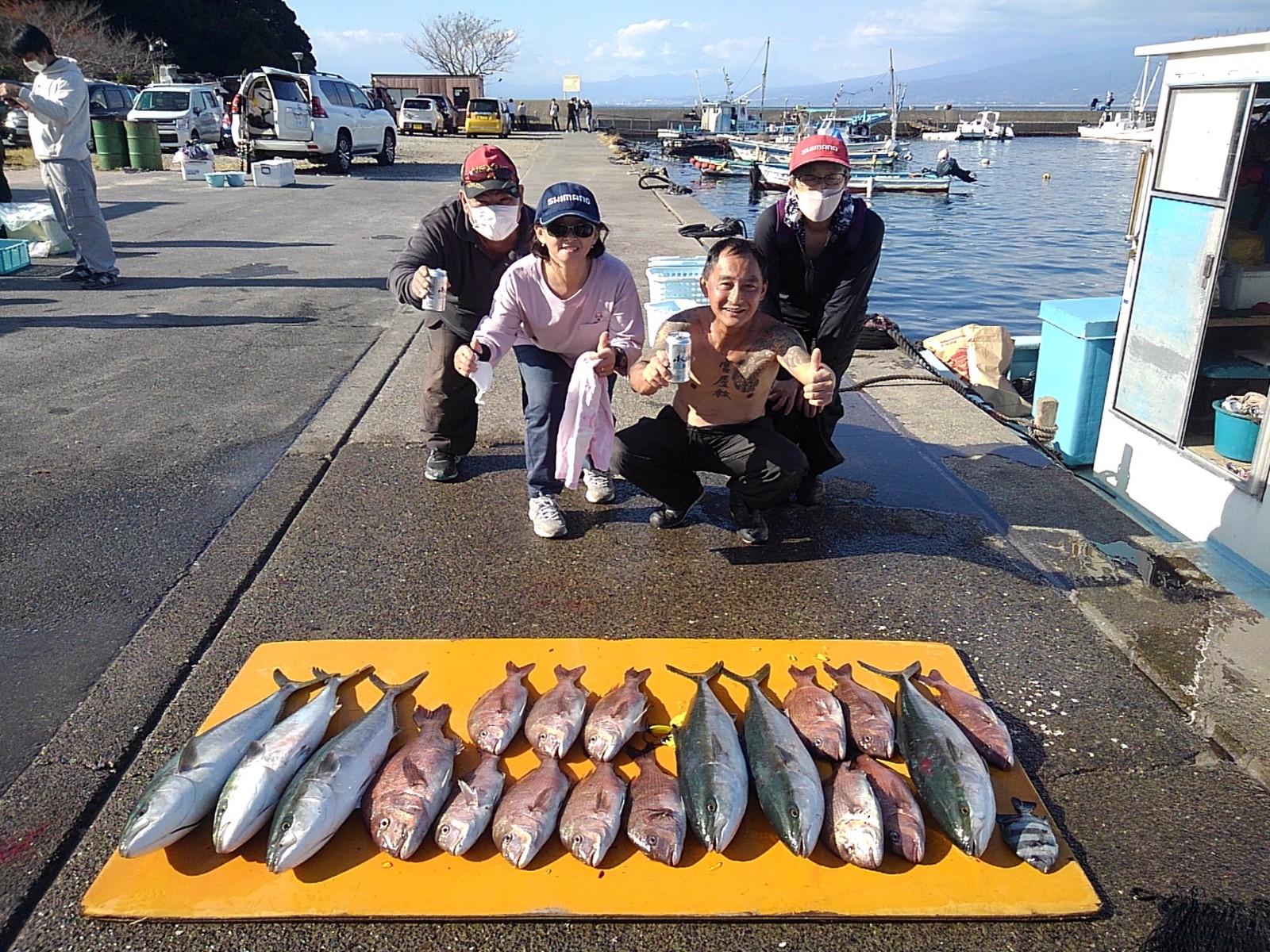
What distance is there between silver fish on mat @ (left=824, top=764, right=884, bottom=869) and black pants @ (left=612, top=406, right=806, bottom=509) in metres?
1.68

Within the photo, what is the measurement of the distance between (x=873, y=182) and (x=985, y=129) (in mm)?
47688

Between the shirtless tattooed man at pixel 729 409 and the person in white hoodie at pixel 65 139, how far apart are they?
746cm

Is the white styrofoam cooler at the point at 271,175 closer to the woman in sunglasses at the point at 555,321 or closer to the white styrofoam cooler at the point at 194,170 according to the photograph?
the white styrofoam cooler at the point at 194,170

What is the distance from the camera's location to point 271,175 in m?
19.5

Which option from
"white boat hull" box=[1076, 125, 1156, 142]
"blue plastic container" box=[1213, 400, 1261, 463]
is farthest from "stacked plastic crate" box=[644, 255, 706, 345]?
"white boat hull" box=[1076, 125, 1156, 142]

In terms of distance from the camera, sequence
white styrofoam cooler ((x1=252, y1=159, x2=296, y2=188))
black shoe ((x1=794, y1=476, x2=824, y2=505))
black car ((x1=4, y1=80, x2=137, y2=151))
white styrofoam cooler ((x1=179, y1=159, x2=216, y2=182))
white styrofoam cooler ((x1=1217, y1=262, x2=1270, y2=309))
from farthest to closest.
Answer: black car ((x1=4, y1=80, x2=137, y2=151)) → white styrofoam cooler ((x1=179, y1=159, x2=216, y2=182)) → white styrofoam cooler ((x1=252, y1=159, x2=296, y2=188)) → white styrofoam cooler ((x1=1217, y1=262, x2=1270, y2=309)) → black shoe ((x1=794, y1=476, x2=824, y2=505))

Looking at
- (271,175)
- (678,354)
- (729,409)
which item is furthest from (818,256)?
(271,175)

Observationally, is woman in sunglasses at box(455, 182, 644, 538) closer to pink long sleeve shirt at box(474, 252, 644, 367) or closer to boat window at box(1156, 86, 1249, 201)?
pink long sleeve shirt at box(474, 252, 644, 367)

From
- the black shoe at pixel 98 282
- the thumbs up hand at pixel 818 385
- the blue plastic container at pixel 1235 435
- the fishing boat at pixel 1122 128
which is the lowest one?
the blue plastic container at pixel 1235 435

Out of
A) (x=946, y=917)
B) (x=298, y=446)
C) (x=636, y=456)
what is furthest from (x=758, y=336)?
(x=298, y=446)

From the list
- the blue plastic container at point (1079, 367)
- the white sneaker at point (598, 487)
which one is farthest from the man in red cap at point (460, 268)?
the blue plastic container at point (1079, 367)

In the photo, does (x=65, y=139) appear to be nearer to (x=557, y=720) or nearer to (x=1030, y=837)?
(x=557, y=720)

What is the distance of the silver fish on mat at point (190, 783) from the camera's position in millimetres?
2283

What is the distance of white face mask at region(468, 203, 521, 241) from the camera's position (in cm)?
429
